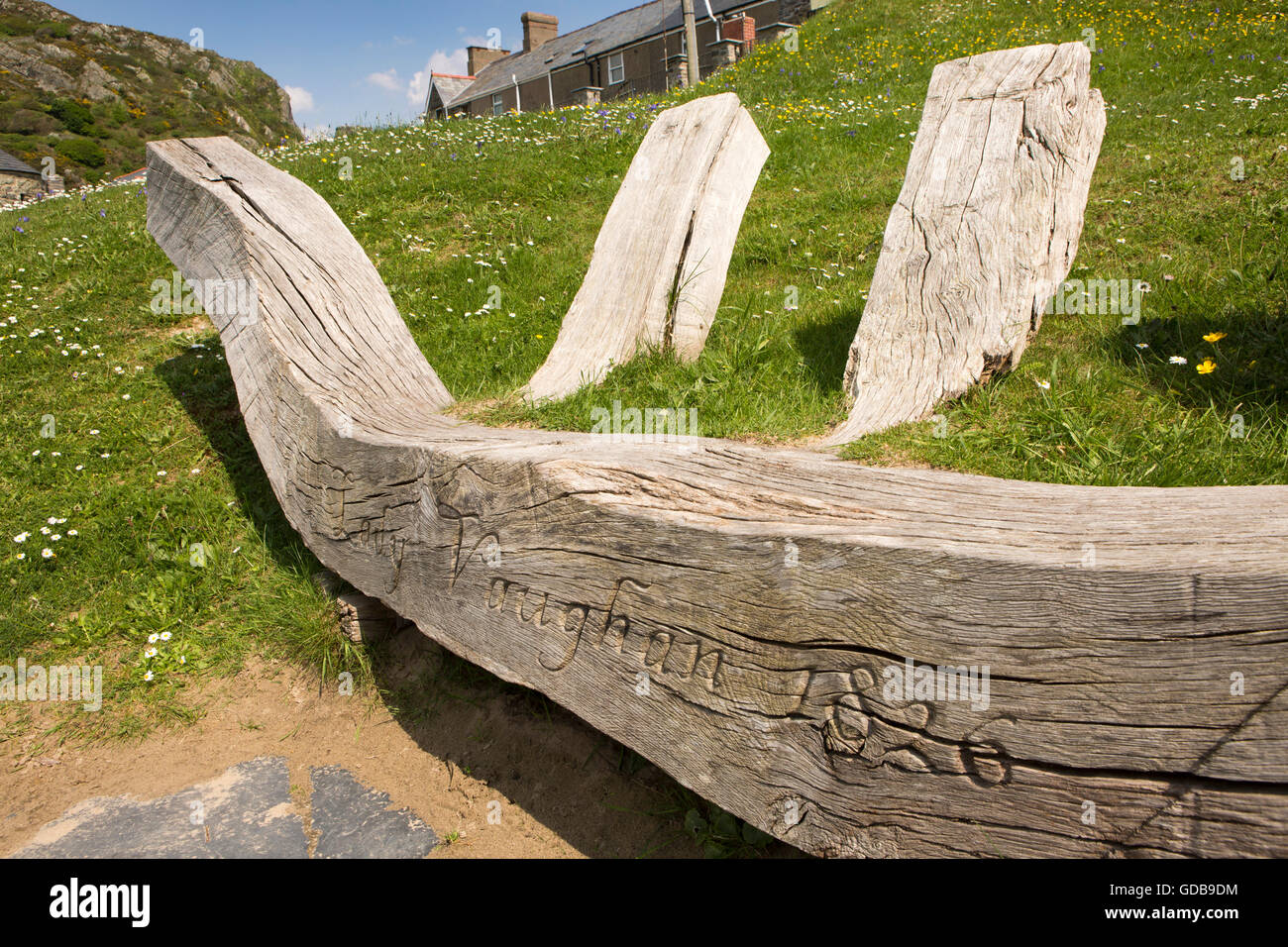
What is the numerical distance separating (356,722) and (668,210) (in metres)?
3.09

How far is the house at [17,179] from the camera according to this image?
29.8 metres

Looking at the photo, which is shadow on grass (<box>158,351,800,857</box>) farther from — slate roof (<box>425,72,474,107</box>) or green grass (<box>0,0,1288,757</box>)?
slate roof (<box>425,72,474,107</box>)

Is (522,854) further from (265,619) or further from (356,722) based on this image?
(265,619)

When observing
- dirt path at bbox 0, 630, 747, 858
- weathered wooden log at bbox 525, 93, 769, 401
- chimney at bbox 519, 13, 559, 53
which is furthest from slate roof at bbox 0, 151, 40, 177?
dirt path at bbox 0, 630, 747, 858

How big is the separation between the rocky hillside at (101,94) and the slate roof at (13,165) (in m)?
2.98

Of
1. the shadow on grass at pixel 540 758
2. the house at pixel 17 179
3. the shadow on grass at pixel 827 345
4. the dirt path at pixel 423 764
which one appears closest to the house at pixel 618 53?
the house at pixel 17 179

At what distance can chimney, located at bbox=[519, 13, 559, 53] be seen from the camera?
40.5m

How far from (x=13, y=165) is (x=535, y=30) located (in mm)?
24590

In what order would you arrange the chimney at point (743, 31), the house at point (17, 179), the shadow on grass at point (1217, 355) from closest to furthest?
the shadow on grass at point (1217, 355)
the chimney at point (743, 31)
the house at point (17, 179)

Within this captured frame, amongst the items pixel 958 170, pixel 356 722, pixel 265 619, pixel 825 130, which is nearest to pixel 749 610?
pixel 356 722

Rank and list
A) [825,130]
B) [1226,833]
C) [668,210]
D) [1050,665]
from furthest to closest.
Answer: [825,130] < [668,210] < [1050,665] < [1226,833]

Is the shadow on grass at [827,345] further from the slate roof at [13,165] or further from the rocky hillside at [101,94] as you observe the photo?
the slate roof at [13,165]

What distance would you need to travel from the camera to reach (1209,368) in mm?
3270

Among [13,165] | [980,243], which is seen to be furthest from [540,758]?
[13,165]
